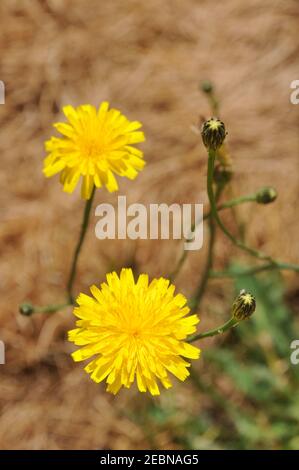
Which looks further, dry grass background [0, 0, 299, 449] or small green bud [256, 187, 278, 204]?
dry grass background [0, 0, 299, 449]

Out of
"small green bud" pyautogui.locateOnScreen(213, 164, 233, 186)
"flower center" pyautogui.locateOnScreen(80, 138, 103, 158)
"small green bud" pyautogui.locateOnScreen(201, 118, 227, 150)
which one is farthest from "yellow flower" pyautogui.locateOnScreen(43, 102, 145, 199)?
"small green bud" pyautogui.locateOnScreen(201, 118, 227, 150)

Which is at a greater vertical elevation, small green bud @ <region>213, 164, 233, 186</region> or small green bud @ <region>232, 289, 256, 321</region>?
small green bud @ <region>213, 164, 233, 186</region>

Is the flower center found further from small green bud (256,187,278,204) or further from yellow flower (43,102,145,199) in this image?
small green bud (256,187,278,204)

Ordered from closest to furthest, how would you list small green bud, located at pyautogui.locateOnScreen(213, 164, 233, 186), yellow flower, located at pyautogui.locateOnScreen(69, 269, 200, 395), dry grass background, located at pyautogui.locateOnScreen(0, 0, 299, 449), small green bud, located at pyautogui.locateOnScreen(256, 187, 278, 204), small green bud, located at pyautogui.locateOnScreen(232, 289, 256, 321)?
small green bud, located at pyautogui.locateOnScreen(232, 289, 256, 321), yellow flower, located at pyautogui.locateOnScreen(69, 269, 200, 395), small green bud, located at pyautogui.locateOnScreen(256, 187, 278, 204), small green bud, located at pyautogui.locateOnScreen(213, 164, 233, 186), dry grass background, located at pyautogui.locateOnScreen(0, 0, 299, 449)

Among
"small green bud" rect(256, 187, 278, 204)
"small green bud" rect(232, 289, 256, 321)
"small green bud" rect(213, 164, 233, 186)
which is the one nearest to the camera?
"small green bud" rect(232, 289, 256, 321)

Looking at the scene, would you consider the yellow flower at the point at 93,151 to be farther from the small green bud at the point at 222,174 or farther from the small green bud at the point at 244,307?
the small green bud at the point at 244,307

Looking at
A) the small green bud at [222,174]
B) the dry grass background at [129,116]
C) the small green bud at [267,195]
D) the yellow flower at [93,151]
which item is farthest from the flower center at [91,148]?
the dry grass background at [129,116]

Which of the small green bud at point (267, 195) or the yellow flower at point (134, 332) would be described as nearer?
the yellow flower at point (134, 332)

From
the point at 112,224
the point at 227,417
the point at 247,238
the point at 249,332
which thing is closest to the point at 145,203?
the point at 112,224
